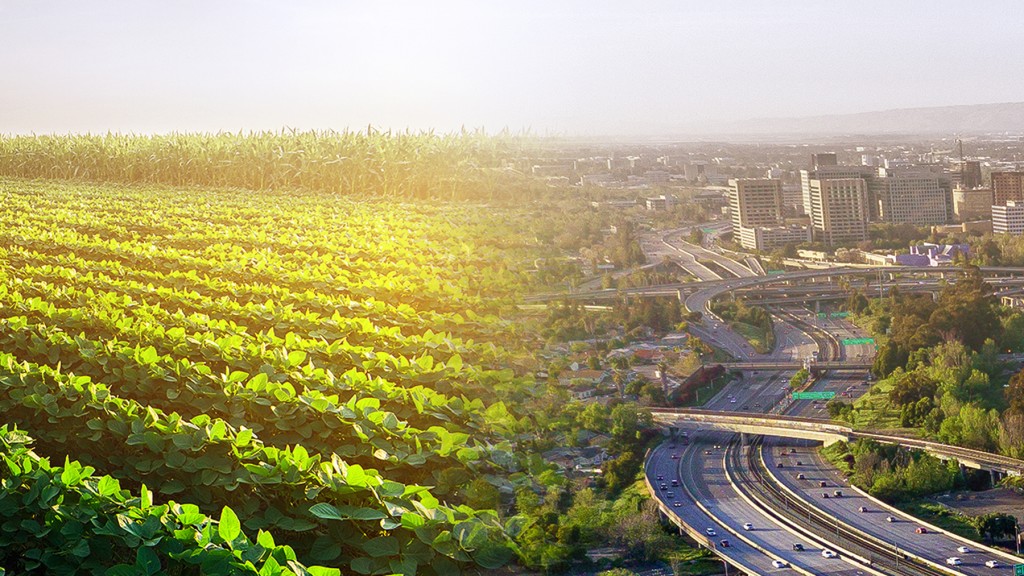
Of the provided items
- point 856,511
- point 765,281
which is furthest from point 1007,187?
point 856,511

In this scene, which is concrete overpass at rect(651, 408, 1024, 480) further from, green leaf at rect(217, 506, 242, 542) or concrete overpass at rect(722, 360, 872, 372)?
green leaf at rect(217, 506, 242, 542)

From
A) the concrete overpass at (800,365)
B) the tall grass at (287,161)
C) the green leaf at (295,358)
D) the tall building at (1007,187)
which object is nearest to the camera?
the green leaf at (295,358)

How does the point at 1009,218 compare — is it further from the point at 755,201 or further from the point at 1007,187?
the point at 755,201

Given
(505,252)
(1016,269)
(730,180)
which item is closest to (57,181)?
(730,180)

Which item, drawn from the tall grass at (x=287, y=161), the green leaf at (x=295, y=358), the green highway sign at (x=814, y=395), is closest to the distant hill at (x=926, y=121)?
the tall grass at (x=287, y=161)

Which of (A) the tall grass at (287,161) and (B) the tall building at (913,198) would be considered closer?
(B) the tall building at (913,198)

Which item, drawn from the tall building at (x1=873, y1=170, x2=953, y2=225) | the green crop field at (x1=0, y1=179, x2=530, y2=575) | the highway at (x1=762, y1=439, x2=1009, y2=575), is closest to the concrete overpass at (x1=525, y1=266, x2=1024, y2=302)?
the green crop field at (x1=0, y1=179, x2=530, y2=575)

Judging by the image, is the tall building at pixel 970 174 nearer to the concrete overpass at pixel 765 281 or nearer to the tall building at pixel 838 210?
the tall building at pixel 838 210
